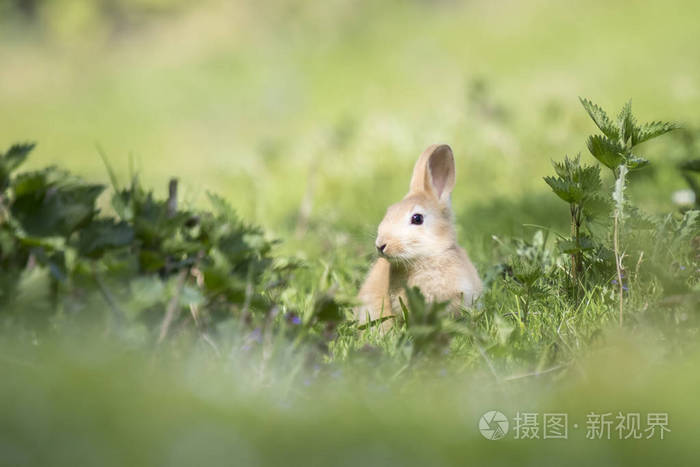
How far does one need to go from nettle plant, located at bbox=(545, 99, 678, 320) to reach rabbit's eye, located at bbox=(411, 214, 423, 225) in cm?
65

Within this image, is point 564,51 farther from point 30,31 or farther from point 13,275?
point 30,31

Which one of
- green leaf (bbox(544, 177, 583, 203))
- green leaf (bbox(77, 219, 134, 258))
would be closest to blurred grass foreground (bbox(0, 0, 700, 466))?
green leaf (bbox(77, 219, 134, 258))

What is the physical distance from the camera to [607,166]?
295 centimetres

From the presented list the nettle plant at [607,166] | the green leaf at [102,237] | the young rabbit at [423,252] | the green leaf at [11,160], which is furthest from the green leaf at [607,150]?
the green leaf at [11,160]

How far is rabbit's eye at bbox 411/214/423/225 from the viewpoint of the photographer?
3430 mm

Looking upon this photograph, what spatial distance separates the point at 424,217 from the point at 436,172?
296 mm

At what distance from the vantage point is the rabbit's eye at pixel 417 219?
343cm

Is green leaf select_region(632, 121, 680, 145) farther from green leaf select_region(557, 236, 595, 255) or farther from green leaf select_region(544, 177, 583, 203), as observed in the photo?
green leaf select_region(557, 236, 595, 255)

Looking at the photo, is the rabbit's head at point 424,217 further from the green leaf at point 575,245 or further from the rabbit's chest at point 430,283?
the green leaf at point 575,245

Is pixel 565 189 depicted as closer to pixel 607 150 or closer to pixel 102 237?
pixel 607 150

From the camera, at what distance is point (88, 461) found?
1.54 m

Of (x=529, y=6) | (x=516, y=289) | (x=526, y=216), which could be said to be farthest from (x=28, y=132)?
(x=516, y=289)

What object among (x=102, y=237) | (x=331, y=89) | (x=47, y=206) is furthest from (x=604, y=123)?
(x=331, y=89)

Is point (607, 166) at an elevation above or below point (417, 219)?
above
